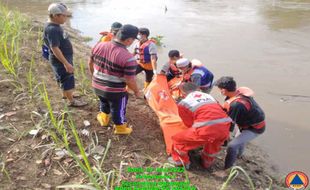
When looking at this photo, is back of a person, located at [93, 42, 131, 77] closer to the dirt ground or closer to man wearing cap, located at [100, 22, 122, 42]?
the dirt ground

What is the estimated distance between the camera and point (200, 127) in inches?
128

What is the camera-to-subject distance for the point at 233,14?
15539mm

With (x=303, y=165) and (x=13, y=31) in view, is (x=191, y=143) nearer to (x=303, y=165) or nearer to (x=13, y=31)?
(x=303, y=165)

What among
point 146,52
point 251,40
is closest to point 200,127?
point 146,52

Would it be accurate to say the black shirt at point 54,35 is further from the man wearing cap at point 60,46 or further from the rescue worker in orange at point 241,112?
the rescue worker in orange at point 241,112

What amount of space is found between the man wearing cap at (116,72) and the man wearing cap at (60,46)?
38cm

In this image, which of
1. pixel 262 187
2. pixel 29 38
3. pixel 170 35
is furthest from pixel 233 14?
pixel 262 187

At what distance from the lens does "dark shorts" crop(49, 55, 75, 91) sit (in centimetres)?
394

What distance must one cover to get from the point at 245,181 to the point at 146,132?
1.34 metres

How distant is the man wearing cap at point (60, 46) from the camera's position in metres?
3.60

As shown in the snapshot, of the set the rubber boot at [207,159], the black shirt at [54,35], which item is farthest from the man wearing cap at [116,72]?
the rubber boot at [207,159]

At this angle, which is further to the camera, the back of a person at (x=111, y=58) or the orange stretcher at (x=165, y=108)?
the orange stretcher at (x=165, y=108)

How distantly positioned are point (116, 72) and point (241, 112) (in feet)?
4.87

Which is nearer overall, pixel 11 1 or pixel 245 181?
pixel 245 181
